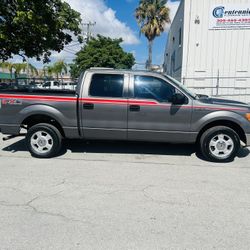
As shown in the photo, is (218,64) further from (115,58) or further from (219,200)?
(115,58)

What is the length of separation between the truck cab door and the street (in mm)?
647

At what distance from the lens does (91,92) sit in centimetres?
514

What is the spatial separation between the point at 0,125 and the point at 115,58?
2347 centimetres

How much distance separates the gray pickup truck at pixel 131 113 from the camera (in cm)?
500

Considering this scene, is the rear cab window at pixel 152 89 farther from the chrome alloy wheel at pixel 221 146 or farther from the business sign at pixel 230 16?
the business sign at pixel 230 16

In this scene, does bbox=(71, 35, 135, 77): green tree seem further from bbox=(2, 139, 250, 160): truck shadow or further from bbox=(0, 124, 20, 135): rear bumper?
bbox=(0, 124, 20, 135): rear bumper

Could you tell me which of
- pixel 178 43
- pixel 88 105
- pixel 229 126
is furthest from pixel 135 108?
pixel 178 43

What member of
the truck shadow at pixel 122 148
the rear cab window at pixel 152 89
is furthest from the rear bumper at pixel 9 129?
the rear cab window at pixel 152 89

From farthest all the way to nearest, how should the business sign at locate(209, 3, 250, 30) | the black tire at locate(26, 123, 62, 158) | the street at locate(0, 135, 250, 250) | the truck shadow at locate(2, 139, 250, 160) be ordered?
the business sign at locate(209, 3, 250, 30), the truck shadow at locate(2, 139, 250, 160), the black tire at locate(26, 123, 62, 158), the street at locate(0, 135, 250, 250)

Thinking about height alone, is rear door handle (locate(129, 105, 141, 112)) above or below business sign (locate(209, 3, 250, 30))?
below

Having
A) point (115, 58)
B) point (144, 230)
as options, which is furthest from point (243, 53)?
point (115, 58)

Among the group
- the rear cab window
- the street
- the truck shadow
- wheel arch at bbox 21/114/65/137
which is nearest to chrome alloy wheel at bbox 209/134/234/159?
the street

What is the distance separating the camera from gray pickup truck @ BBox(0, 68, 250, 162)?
5.00m

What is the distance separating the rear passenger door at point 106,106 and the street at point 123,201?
649mm
